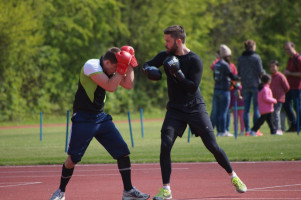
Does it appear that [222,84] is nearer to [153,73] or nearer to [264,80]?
[264,80]

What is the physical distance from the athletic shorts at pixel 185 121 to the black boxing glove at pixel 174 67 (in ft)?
1.76

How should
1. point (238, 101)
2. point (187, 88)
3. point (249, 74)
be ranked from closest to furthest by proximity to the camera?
point (187, 88)
point (249, 74)
point (238, 101)

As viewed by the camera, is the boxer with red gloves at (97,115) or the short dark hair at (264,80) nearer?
the boxer with red gloves at (97,115)

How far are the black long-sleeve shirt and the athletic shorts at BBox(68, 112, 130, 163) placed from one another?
0.80 meters

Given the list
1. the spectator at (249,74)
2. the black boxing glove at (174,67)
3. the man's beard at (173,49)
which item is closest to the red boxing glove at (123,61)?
the black boxing glove at (174,67)

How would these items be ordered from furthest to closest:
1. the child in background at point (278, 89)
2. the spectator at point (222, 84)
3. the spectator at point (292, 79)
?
the child in background at point (278, 89)
the spectator at point (292, 79)
the spectator at point (222, 84)

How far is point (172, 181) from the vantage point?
33.0 ft

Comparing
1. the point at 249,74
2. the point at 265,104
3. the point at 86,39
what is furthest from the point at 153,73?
the point at 86,39

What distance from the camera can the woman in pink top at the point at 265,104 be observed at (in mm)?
17547

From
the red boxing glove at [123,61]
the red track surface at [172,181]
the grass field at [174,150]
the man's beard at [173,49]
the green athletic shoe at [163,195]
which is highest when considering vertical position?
the man's beard at [173,49]

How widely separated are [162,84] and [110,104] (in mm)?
5237

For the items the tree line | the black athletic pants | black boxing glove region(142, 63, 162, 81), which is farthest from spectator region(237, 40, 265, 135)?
the tree line

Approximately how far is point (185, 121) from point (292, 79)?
10537mm

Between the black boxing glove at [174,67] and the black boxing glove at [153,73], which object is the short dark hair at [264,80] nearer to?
the black boxing glove at [153,73]
